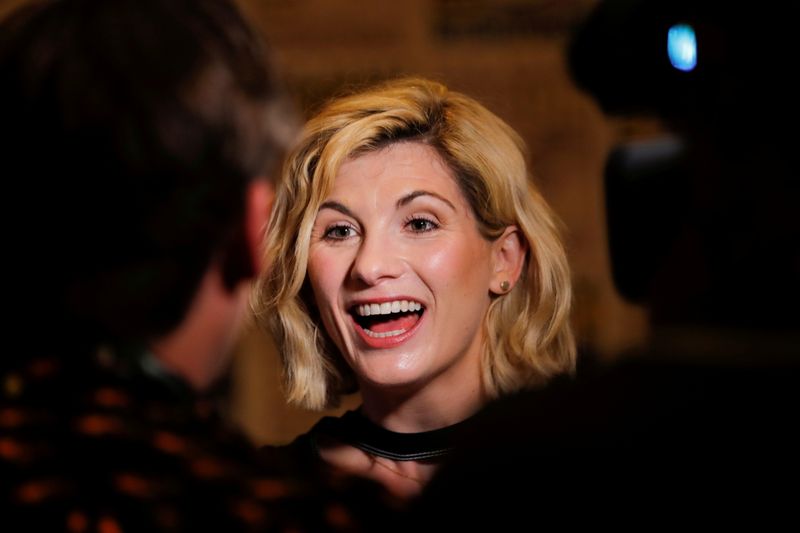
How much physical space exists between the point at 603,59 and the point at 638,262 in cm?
33

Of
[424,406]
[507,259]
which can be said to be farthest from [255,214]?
[507,259]

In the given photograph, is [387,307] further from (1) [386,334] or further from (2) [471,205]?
(2) [471,205]

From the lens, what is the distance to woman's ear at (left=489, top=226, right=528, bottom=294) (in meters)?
2.50

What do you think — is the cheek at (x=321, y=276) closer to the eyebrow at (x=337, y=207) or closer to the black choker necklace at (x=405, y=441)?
the eyebrow at (x=337, y=207)

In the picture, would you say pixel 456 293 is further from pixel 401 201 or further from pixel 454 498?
pixel 454 498

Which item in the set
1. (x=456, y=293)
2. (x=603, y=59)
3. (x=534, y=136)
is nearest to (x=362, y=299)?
(x=456, y=293)

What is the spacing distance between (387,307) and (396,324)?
4cm

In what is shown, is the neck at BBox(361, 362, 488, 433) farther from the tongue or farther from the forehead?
the forehead

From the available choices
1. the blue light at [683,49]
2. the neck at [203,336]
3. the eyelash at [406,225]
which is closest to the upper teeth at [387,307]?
the eyelash at [406,225]

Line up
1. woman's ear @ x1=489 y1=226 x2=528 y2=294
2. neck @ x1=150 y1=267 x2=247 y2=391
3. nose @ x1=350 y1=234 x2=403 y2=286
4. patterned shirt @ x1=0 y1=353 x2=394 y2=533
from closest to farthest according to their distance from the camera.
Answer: patterned shirt @ x1=0 y1=353 x2=394 y2=533, neck @ x1=150 y1=267 x2=247 y2=391, nose @ x1=350 y1=234 x2=403 y2=286, woman's ear @ x1=489 y1=226 x2=528 y2=294

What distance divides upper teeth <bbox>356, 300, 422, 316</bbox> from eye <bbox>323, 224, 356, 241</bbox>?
0.13 metres

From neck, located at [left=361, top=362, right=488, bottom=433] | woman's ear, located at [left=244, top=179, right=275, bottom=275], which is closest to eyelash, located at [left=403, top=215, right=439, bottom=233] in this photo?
neck, located at [left=361, top=362, right=488, bottom=433]

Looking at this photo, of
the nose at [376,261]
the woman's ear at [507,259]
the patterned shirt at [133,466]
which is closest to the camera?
the patterned shirt at [133,466]

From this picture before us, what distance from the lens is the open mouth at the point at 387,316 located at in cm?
237
